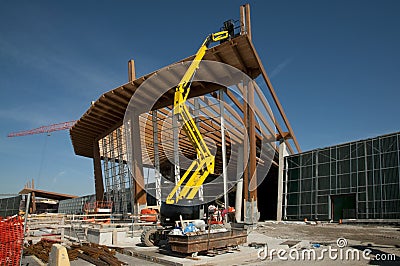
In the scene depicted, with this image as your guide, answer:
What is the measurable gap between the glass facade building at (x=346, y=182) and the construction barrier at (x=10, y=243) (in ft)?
92.3

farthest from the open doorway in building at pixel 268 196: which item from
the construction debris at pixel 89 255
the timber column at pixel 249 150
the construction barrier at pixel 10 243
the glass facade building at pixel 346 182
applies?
the construction barrier at pixel 10 243

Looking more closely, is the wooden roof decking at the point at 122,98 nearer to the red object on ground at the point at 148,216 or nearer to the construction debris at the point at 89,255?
the red object on ground at the point at 148,216

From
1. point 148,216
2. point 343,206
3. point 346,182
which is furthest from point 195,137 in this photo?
point 343,206

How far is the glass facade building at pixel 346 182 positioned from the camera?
28297 millimetres

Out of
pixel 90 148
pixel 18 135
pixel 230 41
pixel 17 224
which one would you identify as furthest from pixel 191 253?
pixel 18 135

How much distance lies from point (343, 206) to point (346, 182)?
242 cm

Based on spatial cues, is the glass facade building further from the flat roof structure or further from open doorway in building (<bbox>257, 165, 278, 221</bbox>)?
the flat roof structure

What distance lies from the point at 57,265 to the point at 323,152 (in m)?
32.5

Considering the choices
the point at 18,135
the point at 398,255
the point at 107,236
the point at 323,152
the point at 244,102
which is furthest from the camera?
the point at 18,135

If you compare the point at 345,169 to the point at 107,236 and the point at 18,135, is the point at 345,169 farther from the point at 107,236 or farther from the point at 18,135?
the point at 18,135

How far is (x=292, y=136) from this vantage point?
36.0 metres

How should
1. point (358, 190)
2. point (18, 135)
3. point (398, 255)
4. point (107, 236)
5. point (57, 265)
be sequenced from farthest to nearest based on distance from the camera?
point (18, 135)
point (358, 190)
point (107, 236)
point (398, 255)
point (57, 265)

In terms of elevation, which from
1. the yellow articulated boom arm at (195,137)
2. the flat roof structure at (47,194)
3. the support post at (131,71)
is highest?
the support post at (131,71)

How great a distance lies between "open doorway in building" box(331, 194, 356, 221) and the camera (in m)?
31.2
